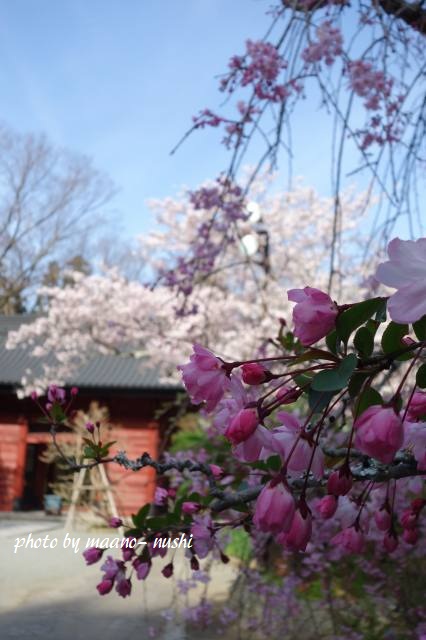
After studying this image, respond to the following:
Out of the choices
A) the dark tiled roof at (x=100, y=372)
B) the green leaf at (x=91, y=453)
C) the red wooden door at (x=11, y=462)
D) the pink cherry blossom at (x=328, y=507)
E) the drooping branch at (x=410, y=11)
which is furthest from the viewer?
the red wooden door at (x=11, y=462)

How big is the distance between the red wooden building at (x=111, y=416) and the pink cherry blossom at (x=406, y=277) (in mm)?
8542

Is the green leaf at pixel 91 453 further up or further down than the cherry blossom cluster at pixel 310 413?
further down

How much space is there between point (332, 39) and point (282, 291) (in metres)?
6.29

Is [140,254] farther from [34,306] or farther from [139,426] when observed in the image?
[34,306]

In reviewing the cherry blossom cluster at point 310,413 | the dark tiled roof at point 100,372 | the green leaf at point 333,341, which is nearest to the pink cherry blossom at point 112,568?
the cherry blossom cluster at point 310,413

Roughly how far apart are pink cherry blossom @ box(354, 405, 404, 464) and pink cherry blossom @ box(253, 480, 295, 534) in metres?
0.09

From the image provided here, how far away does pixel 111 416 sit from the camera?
9.80 m

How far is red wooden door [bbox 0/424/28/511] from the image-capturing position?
9.91m

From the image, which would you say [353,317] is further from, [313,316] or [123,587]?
[123,587]

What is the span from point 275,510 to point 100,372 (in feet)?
31.8

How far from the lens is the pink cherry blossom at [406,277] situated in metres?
0.47

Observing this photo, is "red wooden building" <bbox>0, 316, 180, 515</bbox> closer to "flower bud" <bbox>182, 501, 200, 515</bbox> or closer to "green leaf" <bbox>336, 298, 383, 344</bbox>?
"flower bud" <bbox>182, 501, 200, 515</bbox>

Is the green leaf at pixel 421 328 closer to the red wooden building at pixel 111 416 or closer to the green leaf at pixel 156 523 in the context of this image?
the green leaf at pixel 156 523

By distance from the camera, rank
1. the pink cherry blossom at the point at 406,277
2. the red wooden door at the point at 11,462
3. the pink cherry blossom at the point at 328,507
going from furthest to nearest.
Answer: the red wooden door at the point at 11,462 → the pink cherry blossom at the point at 328,507 → the pink cherry blossom at the point at 406,277
